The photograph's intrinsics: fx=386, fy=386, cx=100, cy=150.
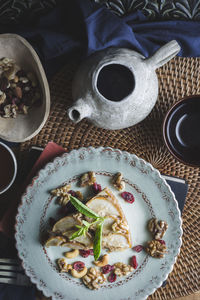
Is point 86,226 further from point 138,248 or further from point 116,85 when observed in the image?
point 116,85

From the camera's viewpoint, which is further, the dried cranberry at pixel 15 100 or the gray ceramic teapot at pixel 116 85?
the dried cranberry at pixel 15 100

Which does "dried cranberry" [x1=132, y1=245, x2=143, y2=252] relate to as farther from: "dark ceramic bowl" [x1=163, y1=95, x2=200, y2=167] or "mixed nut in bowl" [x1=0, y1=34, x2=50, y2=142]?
"mixed nut in bowl" [x1=0, y1=34, x2=50, y2=142]

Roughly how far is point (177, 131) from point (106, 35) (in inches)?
13.8

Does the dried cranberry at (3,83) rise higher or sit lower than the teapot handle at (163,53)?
lower

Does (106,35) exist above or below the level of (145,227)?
above

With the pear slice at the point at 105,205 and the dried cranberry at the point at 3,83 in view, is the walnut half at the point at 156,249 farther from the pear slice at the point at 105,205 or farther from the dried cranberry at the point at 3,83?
the dried cranberry at the point at 3,83

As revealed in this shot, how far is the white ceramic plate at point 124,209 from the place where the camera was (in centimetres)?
114

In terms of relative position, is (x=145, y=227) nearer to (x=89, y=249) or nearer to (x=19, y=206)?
(x=89, y=249)

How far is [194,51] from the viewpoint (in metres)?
1.21

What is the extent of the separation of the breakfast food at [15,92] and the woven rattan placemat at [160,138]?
6 centimetres

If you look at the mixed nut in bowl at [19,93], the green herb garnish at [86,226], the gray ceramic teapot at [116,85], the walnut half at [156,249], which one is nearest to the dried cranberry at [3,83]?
the mixed nut in bowl at [19,93]

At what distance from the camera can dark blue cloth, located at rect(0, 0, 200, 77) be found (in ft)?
3.67

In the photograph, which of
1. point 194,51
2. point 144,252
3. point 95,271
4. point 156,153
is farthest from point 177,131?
point 95,271

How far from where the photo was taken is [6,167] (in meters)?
1.15
